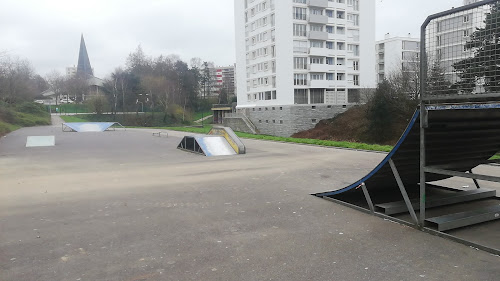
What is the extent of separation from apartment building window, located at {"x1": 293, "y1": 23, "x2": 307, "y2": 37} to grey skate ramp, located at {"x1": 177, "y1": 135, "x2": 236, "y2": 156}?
34.0 metres

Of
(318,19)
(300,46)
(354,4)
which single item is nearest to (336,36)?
(318,19)

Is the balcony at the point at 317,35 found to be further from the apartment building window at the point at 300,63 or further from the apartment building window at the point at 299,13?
the apartment building window at the point at 300,63

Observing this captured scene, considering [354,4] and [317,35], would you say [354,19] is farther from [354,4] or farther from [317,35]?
[317,35]

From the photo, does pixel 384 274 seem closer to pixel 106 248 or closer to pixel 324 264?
pixel 324 264

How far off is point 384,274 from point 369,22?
2189 inches

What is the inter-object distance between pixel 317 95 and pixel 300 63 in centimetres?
507

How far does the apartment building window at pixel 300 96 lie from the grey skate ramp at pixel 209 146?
104 feet

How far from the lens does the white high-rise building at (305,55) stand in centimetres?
4862

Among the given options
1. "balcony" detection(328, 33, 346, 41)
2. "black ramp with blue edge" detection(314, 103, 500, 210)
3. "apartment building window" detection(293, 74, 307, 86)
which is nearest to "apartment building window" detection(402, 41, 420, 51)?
"balcony" detection(328, 33, 346, 41)

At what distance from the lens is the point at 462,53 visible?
504 cm

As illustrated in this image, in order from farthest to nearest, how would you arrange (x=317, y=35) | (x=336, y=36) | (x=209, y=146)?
(x=336, y=36) < (x=317, y=35) < (x=209, y=146)

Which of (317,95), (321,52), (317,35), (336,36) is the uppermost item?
(336,36)

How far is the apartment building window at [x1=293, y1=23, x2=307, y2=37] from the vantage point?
49.4 meters

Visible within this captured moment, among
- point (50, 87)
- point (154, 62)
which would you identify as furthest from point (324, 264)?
point (50, 87)
